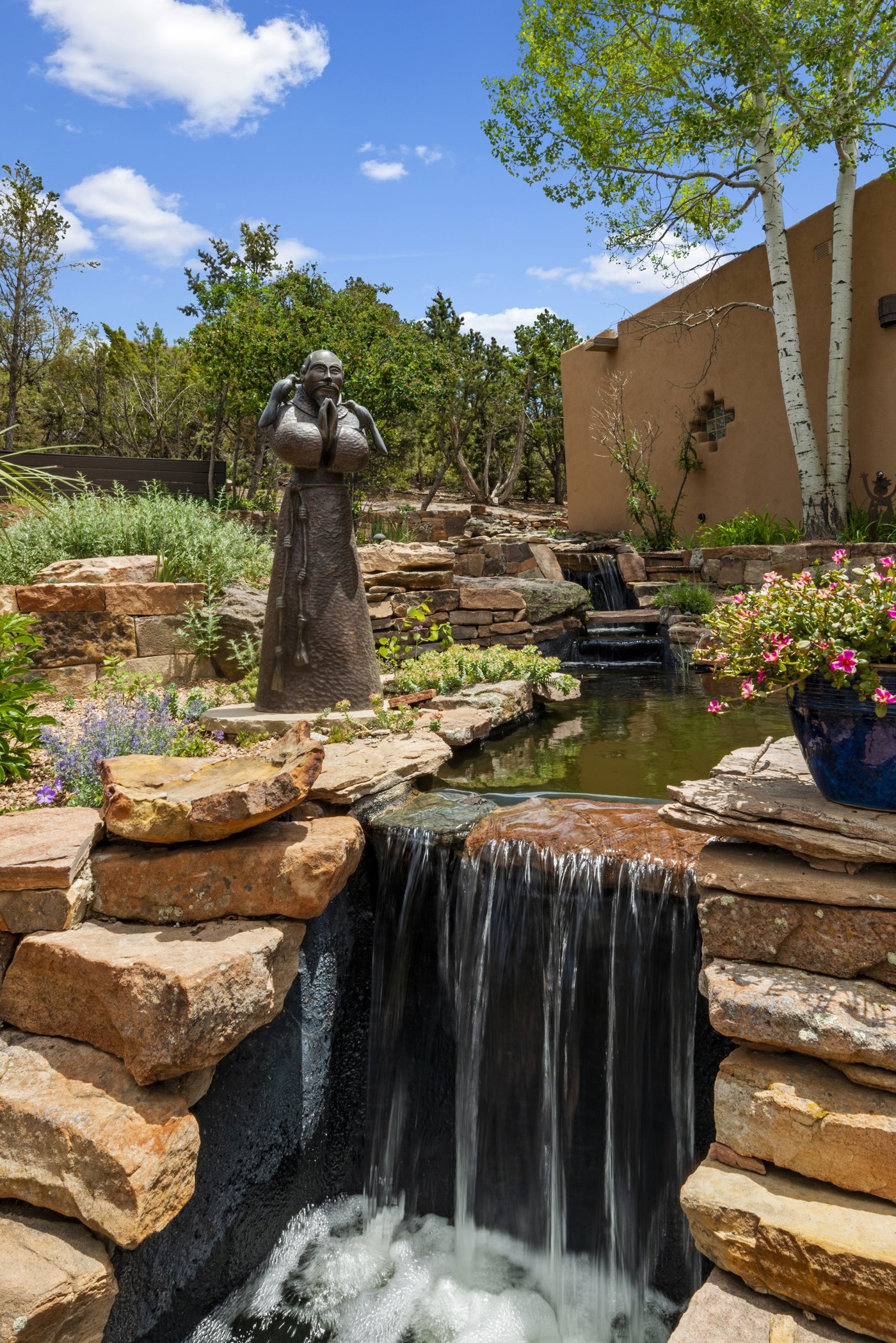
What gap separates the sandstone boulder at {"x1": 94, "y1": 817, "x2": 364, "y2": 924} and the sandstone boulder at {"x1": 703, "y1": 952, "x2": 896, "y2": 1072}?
4.40 feet

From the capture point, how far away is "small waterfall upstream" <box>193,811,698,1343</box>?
2705 mm

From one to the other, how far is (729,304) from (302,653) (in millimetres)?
8580

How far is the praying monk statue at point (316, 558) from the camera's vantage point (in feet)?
15.1

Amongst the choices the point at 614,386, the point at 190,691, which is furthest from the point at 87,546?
the point at 614,386

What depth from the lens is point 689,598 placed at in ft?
30.1

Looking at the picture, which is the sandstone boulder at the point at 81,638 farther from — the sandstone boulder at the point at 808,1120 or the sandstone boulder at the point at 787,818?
the sandstone boulder at the point at 808,1120

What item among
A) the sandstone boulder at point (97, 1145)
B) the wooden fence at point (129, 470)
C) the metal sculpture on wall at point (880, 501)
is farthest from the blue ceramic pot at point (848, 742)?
the wooden fence at point (129, 470)

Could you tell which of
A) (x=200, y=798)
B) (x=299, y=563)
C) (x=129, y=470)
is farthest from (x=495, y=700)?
(x=129, y=470)

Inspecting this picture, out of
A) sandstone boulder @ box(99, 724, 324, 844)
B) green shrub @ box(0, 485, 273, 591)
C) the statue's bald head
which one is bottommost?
sandstone boulder @ box(99, 724, 324, 844)

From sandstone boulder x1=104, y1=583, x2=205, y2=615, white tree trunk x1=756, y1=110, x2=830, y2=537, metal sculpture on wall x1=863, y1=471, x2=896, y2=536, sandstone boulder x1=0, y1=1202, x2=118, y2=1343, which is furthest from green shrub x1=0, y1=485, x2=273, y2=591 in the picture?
metal sculpture on wall x1=863, y1=471, x2=896, y2=536

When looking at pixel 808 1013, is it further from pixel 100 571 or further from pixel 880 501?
pixel 880 501

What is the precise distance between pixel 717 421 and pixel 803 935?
1217 centimetres

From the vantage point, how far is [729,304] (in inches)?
409

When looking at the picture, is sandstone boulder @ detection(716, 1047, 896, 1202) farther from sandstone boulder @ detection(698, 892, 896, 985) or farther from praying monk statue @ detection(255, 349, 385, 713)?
praying monk statue @ detection(255, 349, 385, 713)
